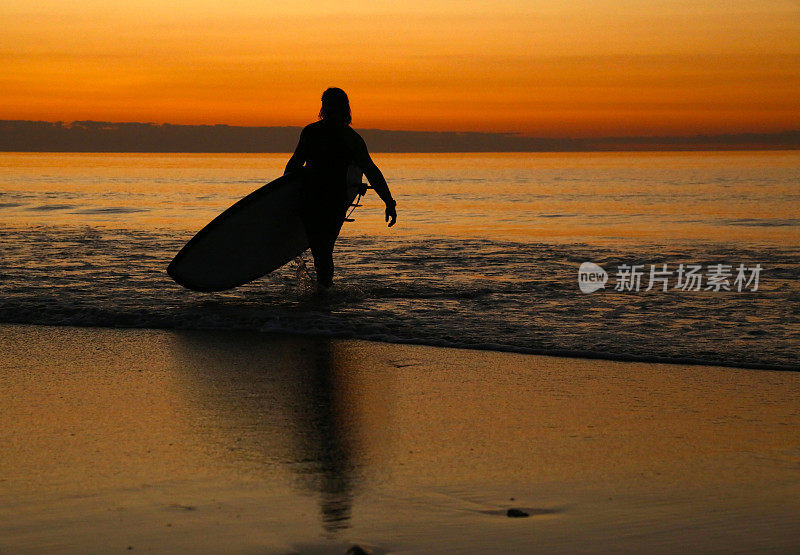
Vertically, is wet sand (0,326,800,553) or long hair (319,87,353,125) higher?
long hair (319,87,353,125)

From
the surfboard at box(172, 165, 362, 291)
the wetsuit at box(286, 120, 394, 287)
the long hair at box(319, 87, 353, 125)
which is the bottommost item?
the surfboard at box(172, 165, 362, 291)

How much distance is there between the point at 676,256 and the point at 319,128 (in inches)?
299

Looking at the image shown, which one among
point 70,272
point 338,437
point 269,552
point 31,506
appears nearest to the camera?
point 269,552

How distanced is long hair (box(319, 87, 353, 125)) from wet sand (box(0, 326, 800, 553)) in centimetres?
324

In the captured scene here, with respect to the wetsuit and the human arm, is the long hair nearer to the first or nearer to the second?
the wetsuit

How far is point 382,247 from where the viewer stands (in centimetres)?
1482

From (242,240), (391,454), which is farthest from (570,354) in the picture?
(242,240)

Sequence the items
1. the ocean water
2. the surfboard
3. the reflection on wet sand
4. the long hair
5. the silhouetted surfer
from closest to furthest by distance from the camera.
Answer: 1. the reflection on wet sand
2. the ocean water
3. the long hair
4. the silhouetted surfer
5. the surfboard

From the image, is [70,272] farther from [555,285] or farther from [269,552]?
[269,552]

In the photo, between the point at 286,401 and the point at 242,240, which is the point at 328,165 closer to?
the point at 242,240

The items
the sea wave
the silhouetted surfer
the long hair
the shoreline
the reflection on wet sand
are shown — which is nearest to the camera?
the reflection on wet sand

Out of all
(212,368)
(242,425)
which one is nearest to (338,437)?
(242,425)

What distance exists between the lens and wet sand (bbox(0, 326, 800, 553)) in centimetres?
288

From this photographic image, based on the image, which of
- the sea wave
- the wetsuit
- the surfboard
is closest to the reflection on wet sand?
the sea wave
